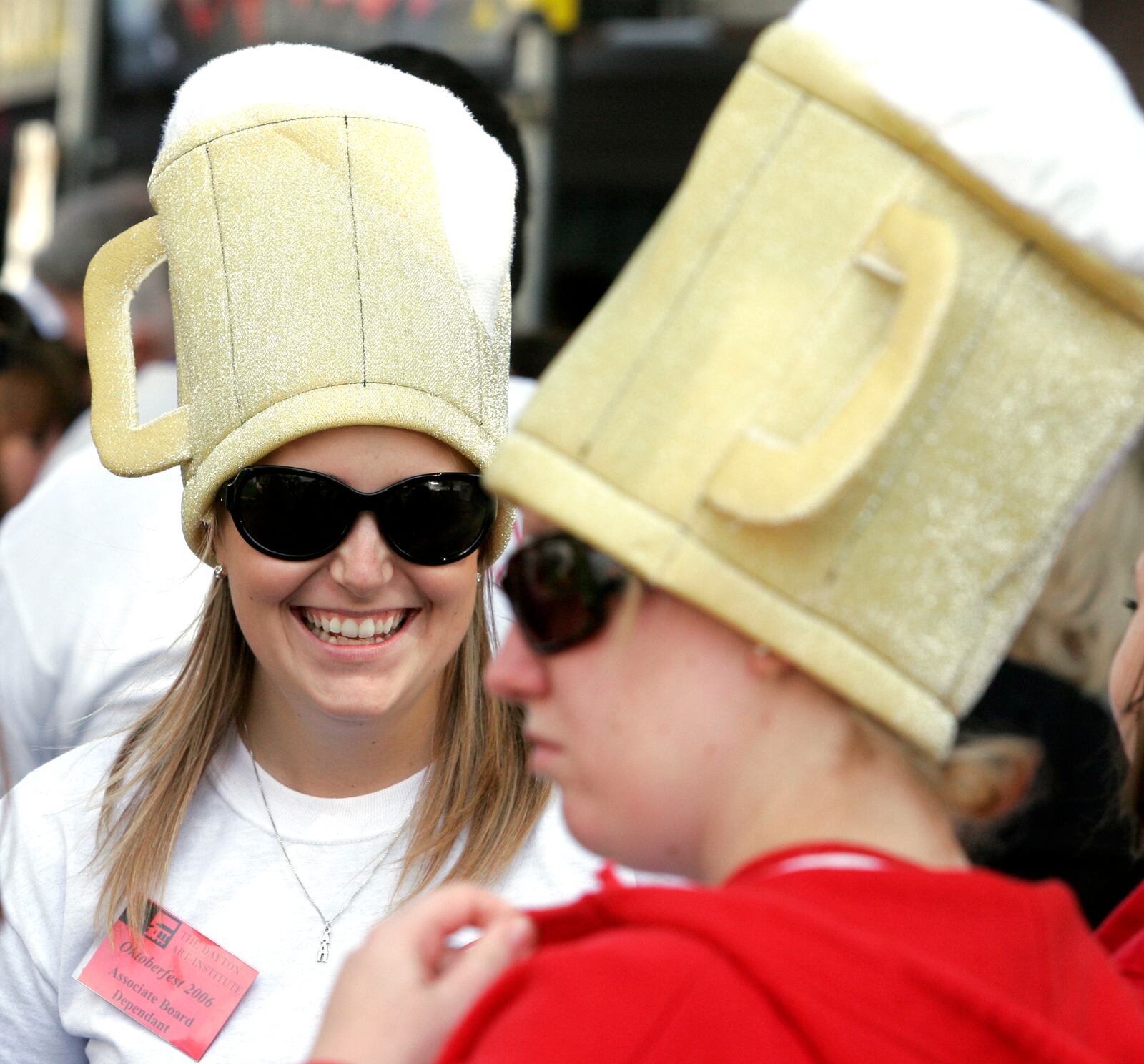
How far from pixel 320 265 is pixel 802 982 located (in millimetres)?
1360

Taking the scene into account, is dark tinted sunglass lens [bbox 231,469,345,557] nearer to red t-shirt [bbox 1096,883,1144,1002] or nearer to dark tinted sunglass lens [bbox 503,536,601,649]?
dark tinted sunglass lens [bbox 503,536,601,649]

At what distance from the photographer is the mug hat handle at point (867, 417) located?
1219 millimetres

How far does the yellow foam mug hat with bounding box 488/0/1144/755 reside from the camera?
1.25m

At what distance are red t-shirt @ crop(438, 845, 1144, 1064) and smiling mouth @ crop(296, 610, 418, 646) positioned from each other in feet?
3.41

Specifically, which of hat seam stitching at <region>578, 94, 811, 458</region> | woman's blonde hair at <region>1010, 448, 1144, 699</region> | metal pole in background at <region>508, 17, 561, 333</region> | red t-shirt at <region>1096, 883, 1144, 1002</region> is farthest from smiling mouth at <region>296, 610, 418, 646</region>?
metal pole in background at <region>508, 17, 561, 333</region>

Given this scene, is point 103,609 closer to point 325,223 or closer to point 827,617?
point 325,223

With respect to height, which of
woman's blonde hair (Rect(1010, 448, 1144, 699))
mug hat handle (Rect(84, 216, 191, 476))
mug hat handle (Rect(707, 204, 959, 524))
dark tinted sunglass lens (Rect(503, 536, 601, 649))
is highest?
mug hat handle (Rect(707, 204, 959, 524))

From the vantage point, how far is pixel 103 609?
2928mm

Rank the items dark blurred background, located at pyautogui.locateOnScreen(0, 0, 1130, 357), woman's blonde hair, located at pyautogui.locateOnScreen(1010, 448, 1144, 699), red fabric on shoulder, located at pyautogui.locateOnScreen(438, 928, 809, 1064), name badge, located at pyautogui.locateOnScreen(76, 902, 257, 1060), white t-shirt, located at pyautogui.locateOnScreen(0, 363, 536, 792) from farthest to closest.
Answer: dark blurred background, located at pyautogui.locateOnScreen(0, 0, 1130, 357), woman's blonde hair, located at pyautogui.locateOnScreen(1010, 448, 1144, 699), white t-shirt, located at pyautogui.locateOnScreen(0, 363, 536, 792), name badge, located at pyautogui.locateOnScreen(76, 902, 257, 1060), red fabric on shoulder, located at pyautogui.locateOnScreen(438, 928, 809, 1064)

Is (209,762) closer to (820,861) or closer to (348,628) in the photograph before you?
(348,628)

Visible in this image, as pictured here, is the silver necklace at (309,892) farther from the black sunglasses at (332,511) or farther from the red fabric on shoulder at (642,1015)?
the red fabric on shoulder at (642,1015)

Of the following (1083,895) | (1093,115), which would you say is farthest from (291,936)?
(1083,895)

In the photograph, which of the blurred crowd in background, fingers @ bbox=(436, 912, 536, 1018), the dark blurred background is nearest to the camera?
fingers @ bbox=(436, 912, 536, 1018)

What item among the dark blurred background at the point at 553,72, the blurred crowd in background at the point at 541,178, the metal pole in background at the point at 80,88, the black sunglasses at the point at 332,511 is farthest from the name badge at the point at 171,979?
the metal pole in background at the point at 80,88
